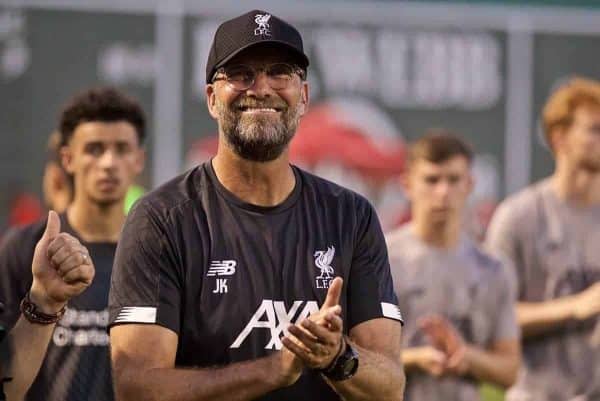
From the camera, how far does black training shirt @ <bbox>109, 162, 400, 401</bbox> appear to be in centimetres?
461

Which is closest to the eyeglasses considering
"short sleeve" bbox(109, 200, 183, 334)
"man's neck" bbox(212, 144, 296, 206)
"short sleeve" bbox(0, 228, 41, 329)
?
"man's neck" bbox(212, 144, 296, 206)

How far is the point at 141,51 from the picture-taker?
1448 centimetres

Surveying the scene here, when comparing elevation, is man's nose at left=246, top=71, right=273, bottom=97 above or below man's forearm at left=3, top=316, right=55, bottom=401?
above

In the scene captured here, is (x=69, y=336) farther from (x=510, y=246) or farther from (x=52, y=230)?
(x=510, y=246)

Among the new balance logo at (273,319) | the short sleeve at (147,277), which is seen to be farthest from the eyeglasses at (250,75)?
the new balance logo at (273,319)

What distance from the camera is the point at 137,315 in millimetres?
4598

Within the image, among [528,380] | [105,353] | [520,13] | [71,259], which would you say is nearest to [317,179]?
[71,259]

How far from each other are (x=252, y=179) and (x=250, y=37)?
1.39ft

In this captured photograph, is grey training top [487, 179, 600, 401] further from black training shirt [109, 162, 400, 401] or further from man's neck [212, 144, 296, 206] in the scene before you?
man's neck [212, 144, 296, 206]

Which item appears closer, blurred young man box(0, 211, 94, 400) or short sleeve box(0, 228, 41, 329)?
blurred young man box(0, 211, 94, 400)

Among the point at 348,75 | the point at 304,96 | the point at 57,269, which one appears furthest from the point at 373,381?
the point at 348,75

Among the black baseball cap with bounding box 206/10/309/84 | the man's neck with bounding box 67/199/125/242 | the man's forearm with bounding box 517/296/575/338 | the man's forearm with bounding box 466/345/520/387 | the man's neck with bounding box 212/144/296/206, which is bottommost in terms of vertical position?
the man's forearm with bounding box 466/345/520/387

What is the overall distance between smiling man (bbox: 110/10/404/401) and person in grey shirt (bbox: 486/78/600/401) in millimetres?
3658

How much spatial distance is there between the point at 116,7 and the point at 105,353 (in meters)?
8.76
